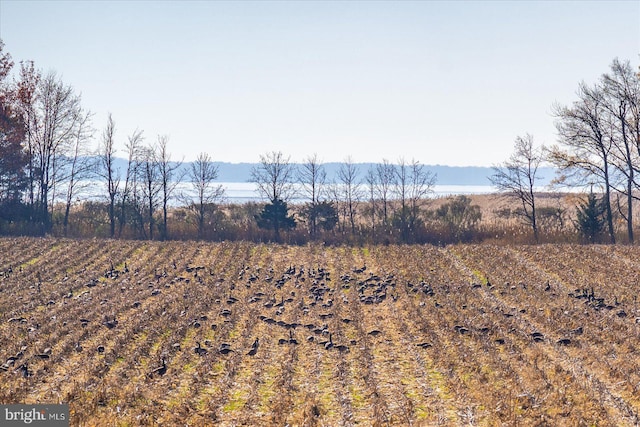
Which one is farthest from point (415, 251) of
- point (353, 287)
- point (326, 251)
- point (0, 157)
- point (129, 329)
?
point (0, 157)

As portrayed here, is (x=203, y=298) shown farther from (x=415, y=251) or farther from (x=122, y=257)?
(x=415, y=251)

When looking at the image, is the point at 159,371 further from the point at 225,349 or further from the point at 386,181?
the point at 386,181

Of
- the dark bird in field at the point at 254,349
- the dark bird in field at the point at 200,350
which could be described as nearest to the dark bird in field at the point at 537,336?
the dark bird in field at the point at 254,349

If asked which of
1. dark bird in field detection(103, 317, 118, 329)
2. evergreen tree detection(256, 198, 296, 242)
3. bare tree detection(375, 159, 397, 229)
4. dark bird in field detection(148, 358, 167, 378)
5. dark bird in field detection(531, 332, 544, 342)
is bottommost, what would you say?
dark bird in field detection(148, 358, 167, 378)

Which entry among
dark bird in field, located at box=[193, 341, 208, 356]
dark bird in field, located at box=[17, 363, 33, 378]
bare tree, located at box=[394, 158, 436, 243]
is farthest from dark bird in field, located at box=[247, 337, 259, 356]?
bare tree, located at box=[394, 158, 436, 243]

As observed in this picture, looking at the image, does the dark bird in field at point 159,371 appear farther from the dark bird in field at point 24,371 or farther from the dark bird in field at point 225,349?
the dark bird in field at point 24,371

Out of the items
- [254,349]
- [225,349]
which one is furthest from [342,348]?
[225,349]

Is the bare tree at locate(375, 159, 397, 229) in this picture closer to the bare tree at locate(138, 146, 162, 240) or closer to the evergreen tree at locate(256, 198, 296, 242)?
the evergreen tree at locate(256, 198, 296, 242)

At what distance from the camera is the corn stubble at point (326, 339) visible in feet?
39.4

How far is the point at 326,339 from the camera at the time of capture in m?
17.0

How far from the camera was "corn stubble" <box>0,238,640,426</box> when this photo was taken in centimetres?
1201

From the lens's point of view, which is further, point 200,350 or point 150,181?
point 150,181

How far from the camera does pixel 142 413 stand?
38.2ft

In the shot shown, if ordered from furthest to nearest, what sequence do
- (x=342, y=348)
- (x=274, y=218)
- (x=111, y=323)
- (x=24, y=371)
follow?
(x=274, y=218) < (x=111, y=323) < (x=342, y=348) < (x=24, y=371)
